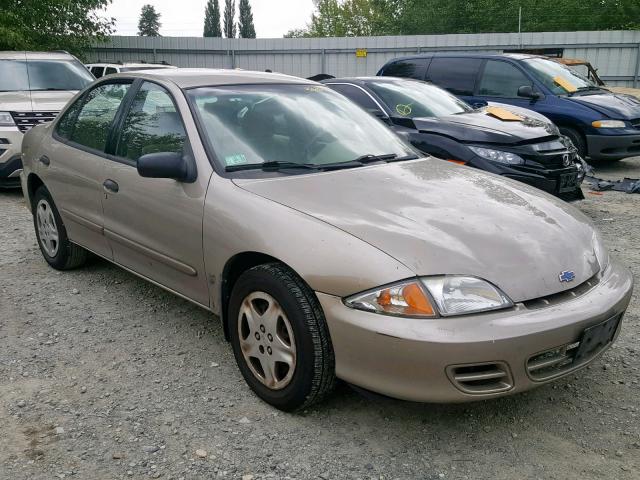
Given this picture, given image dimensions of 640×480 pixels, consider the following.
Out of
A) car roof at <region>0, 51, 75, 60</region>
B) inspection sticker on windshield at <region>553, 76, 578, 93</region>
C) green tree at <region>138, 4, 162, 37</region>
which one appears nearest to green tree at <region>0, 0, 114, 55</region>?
car roof at <region>0, 51, 75, 60</region>

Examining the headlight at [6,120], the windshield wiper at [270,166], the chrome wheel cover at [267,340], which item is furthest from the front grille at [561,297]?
the headlight at [6,120]

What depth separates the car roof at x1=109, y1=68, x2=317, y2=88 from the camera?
12.2 feet

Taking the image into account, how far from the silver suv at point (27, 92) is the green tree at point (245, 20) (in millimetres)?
87307

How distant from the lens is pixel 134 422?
284 cm

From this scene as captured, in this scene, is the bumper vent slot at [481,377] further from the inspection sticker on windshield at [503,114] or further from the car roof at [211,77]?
the inspection sticker on windshield at [503,114]

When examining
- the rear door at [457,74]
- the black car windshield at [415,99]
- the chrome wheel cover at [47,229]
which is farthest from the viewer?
the rear door at [457,74]

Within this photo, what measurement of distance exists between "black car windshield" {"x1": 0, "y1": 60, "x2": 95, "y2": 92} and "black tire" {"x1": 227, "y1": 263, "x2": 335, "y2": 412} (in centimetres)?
701

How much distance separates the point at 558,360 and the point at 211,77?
2.52 metres

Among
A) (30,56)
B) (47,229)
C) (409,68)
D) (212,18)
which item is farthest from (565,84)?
(212,18)

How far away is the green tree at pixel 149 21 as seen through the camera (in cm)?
10069

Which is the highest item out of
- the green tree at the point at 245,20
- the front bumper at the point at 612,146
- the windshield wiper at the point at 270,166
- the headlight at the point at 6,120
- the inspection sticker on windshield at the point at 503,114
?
the green tree at the point at 245,20

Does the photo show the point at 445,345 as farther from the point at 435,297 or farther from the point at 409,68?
the point at 409,68

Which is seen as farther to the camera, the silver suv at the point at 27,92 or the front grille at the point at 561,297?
the silver suv at the point at 27,92

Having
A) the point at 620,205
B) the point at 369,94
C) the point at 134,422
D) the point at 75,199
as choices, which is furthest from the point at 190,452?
the point at 620,205
